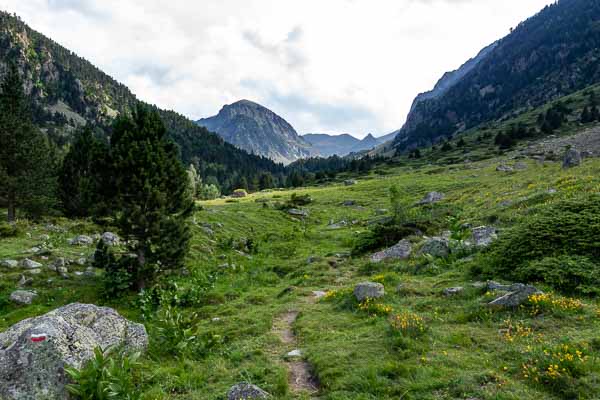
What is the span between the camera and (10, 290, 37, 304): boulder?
53.1ft

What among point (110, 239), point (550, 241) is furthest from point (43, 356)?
point (110, 239)

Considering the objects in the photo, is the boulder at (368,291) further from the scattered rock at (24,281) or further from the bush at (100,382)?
the scattered rock at (24,281)

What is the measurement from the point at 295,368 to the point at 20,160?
3624 centimetres

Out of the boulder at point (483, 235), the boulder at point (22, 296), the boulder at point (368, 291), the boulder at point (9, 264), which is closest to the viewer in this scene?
the boulder at point (368, 291)

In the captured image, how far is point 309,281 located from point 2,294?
1496 cm

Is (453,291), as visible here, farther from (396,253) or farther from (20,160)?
(20,160)

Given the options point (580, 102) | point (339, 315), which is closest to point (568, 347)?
point (339, 315)

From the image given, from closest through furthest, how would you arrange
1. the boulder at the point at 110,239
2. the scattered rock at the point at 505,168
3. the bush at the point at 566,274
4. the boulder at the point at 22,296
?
the bush at the point at 566,274 < the boulder at the point at 22,296 < the boulder at the point at 110,239 < the scattered rock at the point at 505,168

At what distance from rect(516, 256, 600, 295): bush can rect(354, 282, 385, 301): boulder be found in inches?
200

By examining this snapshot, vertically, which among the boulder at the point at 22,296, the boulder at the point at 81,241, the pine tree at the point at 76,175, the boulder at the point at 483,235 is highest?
the pine tree at the point at 76,175

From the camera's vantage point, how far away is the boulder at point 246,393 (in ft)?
26.5

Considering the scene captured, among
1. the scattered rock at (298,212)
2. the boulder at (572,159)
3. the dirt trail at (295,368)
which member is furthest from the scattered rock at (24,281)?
the boulder at (572,159)

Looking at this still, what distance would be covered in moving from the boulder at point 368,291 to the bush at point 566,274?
16.7 ft

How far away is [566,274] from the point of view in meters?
11.8
